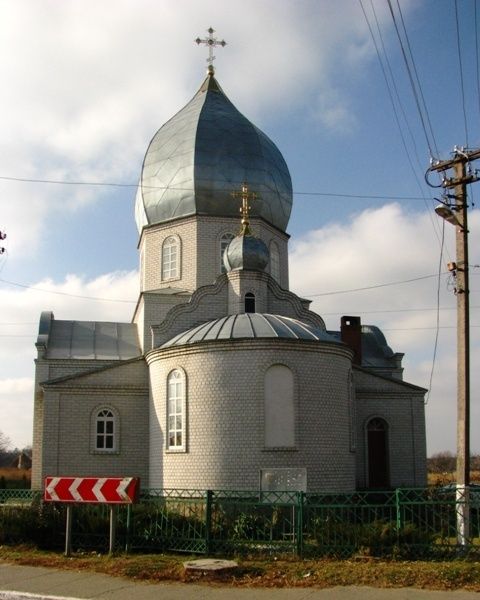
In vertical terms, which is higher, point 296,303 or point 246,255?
point 246,255

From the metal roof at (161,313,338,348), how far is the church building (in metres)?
0.06

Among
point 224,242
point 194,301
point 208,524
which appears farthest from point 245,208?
point 208,524

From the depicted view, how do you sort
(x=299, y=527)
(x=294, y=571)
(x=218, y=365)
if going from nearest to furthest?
1. (x=294, y=571)
2. (x=299, y=527)
3. (x=218, y=365)

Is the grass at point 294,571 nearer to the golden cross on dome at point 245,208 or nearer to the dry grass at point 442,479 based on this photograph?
the golden cross on dome at point 245,208

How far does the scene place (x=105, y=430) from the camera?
19.9 meters

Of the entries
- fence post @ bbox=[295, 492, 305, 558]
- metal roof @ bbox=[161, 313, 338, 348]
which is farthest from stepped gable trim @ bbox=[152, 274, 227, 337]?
fence post @ bbox=[295, 492, 305, 558]

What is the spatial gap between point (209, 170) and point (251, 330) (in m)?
7.35

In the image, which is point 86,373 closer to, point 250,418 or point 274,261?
point 250,418

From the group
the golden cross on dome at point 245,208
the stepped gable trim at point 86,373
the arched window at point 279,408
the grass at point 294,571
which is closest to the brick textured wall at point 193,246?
the golden cross on dome at point 245,208

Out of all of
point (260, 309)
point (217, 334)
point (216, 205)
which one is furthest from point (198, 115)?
point (217, 334)

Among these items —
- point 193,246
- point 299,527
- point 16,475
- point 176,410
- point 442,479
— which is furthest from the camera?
point 16,475

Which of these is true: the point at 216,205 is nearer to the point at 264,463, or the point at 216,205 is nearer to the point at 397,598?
the point at 264,463

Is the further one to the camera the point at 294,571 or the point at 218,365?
the point at 218,365

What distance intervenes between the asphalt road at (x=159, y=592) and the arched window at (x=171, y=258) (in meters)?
14.3
